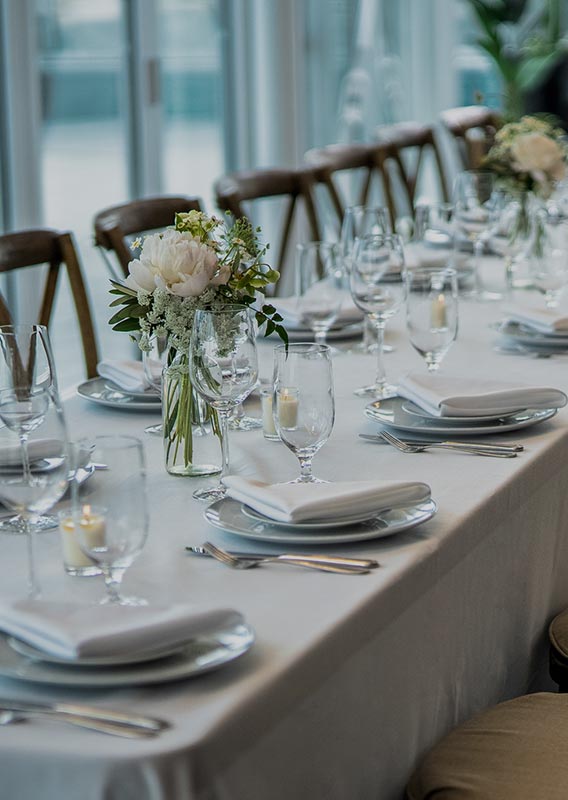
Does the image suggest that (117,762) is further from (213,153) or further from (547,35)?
(547,35)

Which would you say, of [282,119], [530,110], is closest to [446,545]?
[282,119]

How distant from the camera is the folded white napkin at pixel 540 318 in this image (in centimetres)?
212

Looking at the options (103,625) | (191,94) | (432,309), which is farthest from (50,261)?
(191,94)

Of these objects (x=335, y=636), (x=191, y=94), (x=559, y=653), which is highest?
(x=191, y=94)

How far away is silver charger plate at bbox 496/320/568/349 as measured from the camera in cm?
210

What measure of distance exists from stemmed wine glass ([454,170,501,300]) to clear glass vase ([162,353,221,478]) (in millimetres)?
1253

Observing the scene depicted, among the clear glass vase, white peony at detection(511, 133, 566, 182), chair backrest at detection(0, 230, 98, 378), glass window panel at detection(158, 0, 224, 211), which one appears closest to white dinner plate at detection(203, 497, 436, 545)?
the clear glass vase

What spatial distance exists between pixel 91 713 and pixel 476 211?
79.9 inches

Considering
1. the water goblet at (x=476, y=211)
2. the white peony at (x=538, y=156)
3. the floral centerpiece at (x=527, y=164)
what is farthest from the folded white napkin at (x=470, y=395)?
the white peony at (x=538, y=156)

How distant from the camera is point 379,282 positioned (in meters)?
1.84

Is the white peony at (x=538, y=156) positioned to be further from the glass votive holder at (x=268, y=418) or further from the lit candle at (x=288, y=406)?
the lit candle at (x=288, y=406)

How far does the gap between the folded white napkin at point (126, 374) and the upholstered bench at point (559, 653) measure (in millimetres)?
691

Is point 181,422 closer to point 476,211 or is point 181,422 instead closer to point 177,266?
point 177,266

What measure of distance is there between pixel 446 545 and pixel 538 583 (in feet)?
1.20
